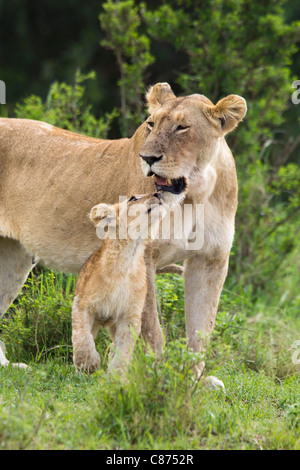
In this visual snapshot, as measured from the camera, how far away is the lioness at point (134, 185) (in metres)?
4.55

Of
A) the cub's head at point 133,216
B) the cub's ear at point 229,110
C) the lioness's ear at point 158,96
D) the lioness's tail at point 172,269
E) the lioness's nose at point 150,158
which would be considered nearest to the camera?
the lioness's nose at point 150,158

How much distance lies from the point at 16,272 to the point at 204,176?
1671 millimetres

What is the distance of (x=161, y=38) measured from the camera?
8.17 m

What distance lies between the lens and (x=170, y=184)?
450cm

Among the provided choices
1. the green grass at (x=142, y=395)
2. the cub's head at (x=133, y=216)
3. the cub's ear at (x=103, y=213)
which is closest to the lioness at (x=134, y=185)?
the cub's head at (x=133, y=216)

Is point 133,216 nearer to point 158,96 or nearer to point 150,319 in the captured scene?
point 150,319

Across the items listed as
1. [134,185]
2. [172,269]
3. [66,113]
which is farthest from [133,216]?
[66,113]

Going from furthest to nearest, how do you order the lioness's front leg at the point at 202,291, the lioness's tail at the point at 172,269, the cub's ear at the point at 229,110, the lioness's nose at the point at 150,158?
the lioness's tail at the point at 172,269 < the lioness's front leg at the point at 202,291 < the cub's ear at the point at 229,110 < the lioness's nose at the point at 150,158

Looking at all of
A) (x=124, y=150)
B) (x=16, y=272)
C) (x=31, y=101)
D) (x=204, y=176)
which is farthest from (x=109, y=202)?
(x=31, y=101)

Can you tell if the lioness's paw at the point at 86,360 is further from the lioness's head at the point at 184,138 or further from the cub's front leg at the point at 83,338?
the lioness's head at the point at 184,138

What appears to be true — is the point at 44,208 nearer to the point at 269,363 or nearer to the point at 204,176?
the point at 204,176

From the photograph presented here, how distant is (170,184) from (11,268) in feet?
5.48

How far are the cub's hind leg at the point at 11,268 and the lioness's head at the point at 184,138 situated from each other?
4.91 ft

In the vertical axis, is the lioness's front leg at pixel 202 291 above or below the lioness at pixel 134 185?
below
